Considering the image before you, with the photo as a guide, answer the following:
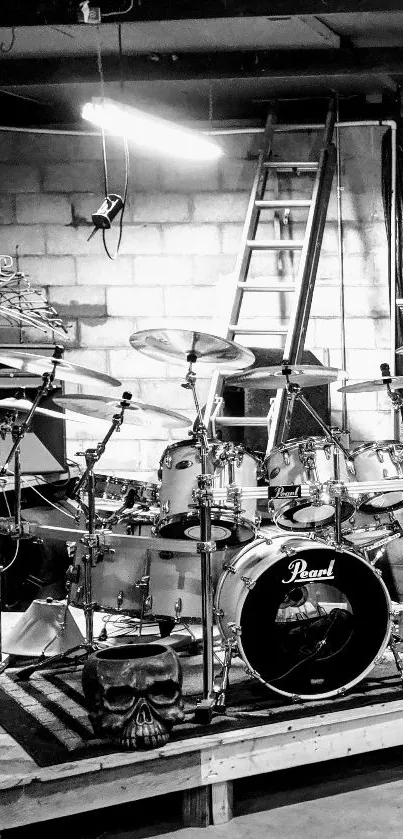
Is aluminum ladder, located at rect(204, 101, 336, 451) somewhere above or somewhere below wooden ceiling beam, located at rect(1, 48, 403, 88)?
below

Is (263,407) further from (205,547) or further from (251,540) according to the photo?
(205,547)

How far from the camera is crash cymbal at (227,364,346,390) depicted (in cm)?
446

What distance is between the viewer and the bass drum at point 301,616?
4.23 m

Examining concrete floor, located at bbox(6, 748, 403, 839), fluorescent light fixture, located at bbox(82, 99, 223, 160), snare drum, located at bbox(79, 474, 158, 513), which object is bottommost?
concrete floor, located at bbox(6, 748, 403, 839)

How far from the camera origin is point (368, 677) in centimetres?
462

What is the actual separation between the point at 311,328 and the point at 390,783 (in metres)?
3.44

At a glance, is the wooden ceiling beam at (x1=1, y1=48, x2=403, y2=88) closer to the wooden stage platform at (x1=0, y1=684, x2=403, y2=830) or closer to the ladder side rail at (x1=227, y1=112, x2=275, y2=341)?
the ladder side rail at (x1=227, y1=112, x2=275, y2=341)

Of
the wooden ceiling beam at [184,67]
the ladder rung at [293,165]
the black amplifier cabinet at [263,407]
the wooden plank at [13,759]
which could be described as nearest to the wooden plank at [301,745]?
the wooden plank at [13,759]

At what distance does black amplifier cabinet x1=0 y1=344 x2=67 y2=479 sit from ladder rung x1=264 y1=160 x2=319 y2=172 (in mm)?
2010

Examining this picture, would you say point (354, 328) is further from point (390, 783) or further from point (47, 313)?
point (390, 783)

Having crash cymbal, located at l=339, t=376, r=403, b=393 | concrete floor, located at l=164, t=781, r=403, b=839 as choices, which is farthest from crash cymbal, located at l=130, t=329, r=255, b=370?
concrete floor, located at l=164, t=781, r=403, b=839

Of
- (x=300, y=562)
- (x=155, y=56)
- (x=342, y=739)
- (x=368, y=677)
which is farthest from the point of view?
(x=155, y=56)

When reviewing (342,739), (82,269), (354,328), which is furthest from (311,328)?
(342,739)

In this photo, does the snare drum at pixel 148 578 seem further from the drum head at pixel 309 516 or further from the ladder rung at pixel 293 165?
the ladder rung at pixel 293 165
